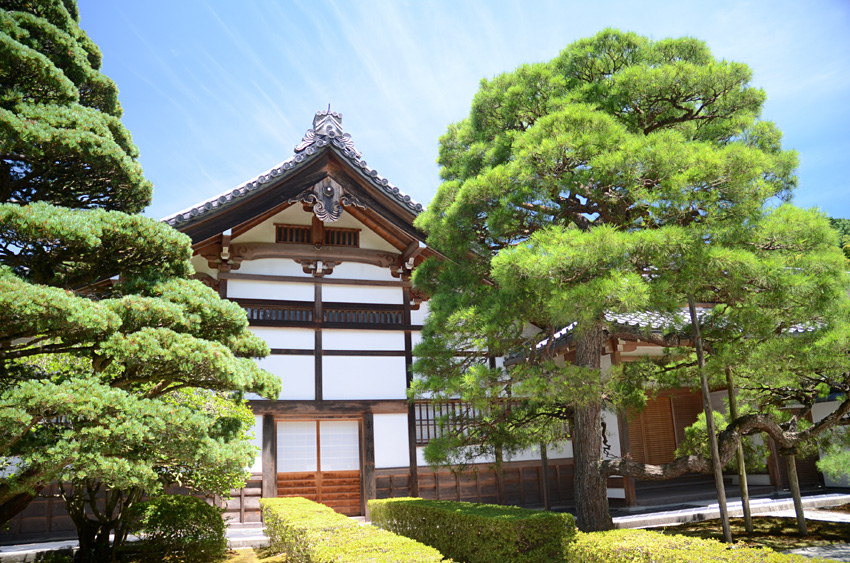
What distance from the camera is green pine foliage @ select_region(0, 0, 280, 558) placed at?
4.95 metres

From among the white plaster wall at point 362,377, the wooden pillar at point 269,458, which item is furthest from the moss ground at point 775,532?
the wooden pillar at point 269,458

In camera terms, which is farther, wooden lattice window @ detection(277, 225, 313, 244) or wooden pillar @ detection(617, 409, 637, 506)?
wooden lattice window @ detection(277, 225, 313, 244)

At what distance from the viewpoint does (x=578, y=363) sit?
7906 millimetres

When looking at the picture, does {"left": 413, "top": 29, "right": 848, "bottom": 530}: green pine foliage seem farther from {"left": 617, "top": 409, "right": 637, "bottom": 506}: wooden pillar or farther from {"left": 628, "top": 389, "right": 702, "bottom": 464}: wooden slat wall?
{"left": 628, "top": 389, "right": 702, "bottom": 464}: wooden slat wall

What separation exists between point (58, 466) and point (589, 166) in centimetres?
623

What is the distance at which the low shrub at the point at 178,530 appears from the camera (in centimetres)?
797

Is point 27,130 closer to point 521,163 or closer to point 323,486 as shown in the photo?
point 521,163

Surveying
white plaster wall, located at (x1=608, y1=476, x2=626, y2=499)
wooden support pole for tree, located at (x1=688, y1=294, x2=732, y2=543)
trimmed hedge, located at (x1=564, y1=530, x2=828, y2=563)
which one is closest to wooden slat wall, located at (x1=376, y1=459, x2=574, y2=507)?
white plaster wall, located at (x1=608, y1=476, x2=626, y2=499)

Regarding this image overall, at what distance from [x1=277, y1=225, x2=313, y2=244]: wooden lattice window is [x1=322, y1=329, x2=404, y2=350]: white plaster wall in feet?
6.87

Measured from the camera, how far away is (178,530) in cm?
808

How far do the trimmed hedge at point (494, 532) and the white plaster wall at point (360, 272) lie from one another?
5.84 meters

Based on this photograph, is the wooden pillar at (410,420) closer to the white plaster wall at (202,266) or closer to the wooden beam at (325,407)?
the wooden beam at (325,407)

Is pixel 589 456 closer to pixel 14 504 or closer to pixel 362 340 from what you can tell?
pixel 362 340

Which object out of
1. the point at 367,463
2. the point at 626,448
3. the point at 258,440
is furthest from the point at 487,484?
the point at 258,440
